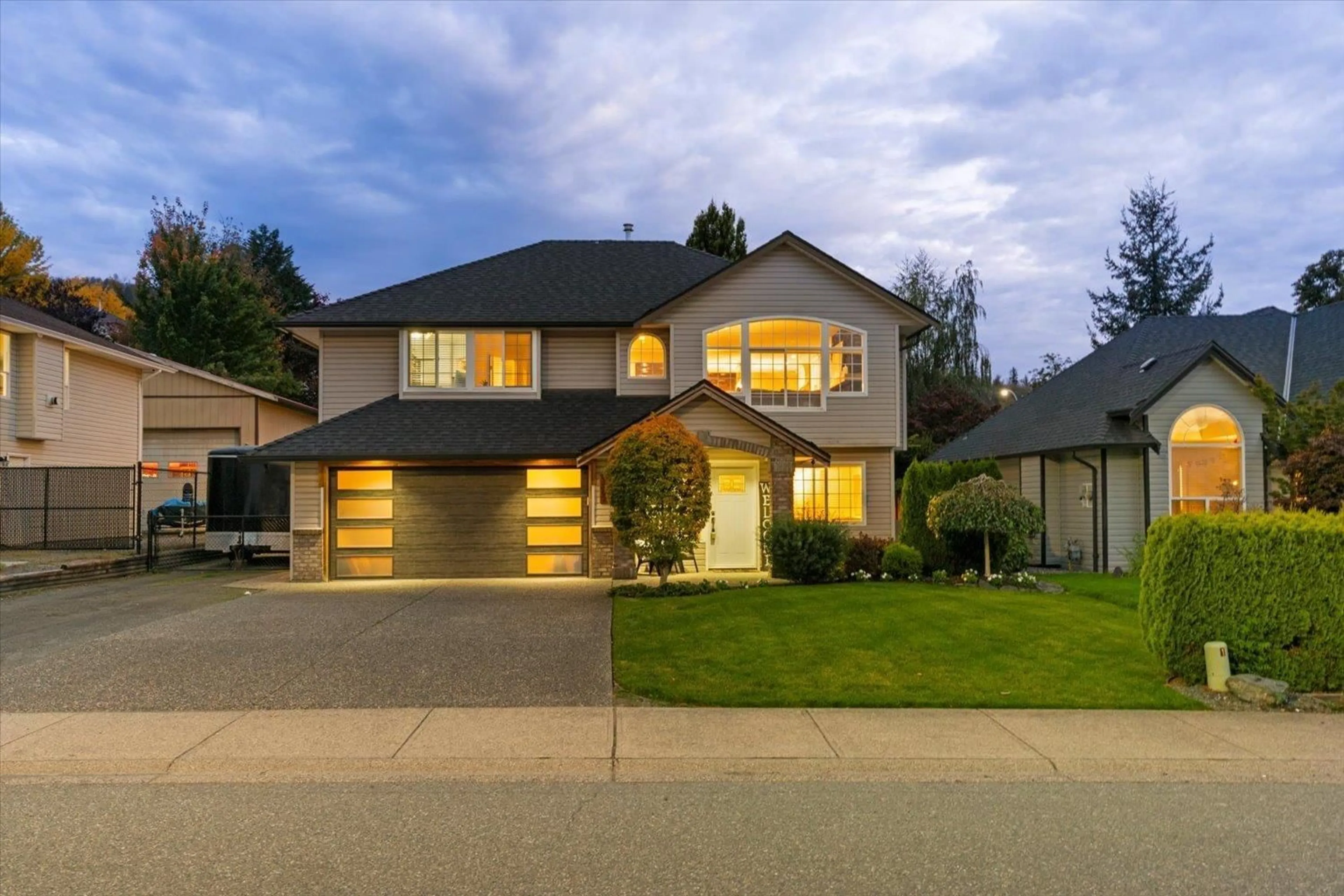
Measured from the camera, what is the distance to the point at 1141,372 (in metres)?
20.2

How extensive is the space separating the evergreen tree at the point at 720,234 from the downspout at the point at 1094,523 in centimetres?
1865

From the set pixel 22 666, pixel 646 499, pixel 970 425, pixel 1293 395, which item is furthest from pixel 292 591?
pixel 970 425

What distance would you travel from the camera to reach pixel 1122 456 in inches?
725

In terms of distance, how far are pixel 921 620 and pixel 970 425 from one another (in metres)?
24.6

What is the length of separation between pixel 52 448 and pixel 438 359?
42.3 ft

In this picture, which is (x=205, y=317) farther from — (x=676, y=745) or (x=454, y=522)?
(x=676, y=745)

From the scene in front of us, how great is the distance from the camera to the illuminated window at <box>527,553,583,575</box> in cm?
1730

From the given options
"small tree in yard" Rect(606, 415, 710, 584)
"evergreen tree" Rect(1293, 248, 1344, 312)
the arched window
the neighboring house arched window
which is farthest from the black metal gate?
"evergreen tree" Rect(1293, 248, 1344, 312)

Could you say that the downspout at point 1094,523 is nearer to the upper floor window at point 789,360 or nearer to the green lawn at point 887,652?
the upper floor window at point 789,360

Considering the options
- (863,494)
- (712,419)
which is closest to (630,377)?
(712,419)

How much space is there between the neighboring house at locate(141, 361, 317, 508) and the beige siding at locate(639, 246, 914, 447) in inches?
802

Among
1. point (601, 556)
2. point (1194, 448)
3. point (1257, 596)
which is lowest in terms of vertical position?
point (601, 556)

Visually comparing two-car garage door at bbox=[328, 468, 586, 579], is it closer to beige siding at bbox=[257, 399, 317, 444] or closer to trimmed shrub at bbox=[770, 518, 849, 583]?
trimmed shrub at bbox=[770, 518, 849, 583]

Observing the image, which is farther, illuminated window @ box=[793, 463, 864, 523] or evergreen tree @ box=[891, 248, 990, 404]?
evergreen tree @ box=[891, 248, 990, 404]
